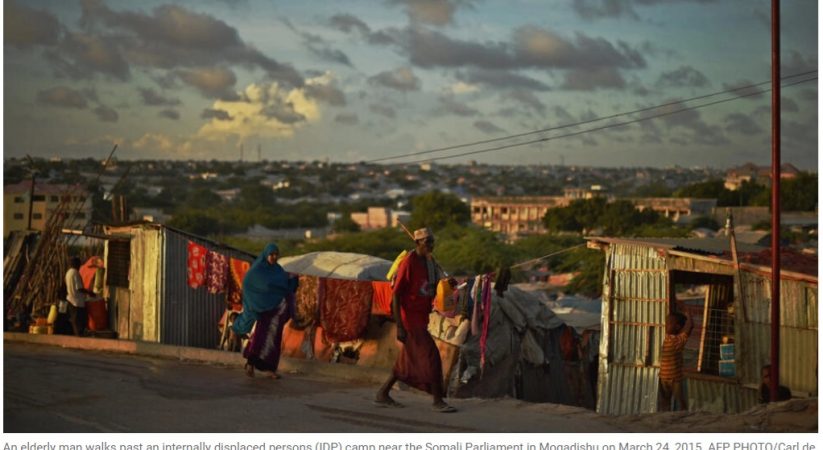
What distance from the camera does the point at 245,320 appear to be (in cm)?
1258

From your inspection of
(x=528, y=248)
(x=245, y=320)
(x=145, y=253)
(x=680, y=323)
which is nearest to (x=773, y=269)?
(x=680, y=323)

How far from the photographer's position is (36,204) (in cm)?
3134

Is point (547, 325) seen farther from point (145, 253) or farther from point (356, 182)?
point (356, 182)

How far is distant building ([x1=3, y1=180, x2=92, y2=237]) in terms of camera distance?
1875cm

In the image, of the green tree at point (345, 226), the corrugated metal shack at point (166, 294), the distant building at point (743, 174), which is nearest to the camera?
the corrugated metal shack at point (166, 294)

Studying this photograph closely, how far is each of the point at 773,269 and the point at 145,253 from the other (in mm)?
9022

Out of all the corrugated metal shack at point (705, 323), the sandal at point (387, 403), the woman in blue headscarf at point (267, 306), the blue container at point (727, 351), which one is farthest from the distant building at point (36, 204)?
the blue container at point (727, 351)

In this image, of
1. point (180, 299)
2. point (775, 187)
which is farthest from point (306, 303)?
point (775, 187)

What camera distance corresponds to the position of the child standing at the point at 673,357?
1210cm

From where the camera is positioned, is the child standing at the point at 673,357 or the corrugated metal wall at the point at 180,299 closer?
the child standing at the point at 673,357

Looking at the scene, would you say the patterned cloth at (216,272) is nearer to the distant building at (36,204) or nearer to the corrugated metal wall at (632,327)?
the distant building at (36,204)

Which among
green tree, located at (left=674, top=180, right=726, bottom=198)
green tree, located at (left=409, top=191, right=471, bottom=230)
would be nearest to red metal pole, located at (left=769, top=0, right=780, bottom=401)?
green tree, located at (left=409, top=191, right=471, bottom=230)

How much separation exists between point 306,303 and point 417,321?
507 cm

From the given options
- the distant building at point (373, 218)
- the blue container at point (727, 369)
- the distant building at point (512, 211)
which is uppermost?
the distant building at point (512, 211)
